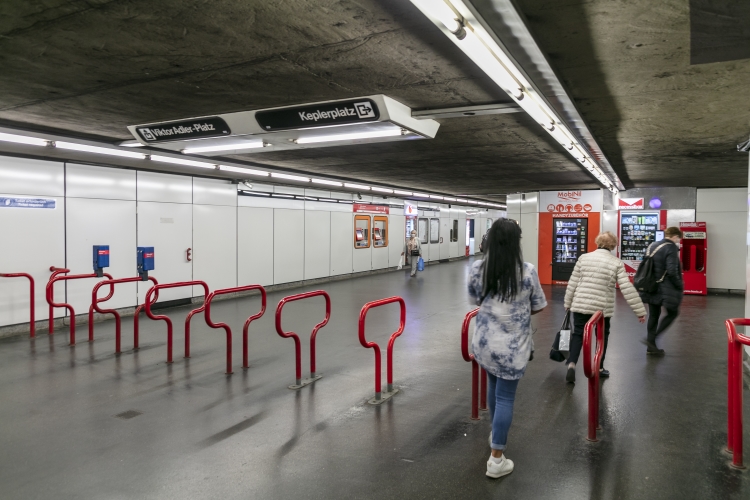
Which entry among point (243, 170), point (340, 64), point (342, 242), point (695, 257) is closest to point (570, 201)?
point (695, 257)

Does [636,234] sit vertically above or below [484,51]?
below

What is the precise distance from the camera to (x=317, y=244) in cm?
1276

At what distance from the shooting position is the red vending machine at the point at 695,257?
10500 mm

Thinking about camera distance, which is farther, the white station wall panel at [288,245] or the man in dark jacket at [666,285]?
the white station wall panel at [288,245]

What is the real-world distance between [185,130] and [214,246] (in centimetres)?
541

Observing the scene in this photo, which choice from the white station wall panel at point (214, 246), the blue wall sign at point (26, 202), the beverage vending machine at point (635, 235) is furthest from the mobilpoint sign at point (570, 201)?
the blue wall sign at point (26, 202)

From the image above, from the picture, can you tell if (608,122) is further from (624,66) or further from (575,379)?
(575,379)

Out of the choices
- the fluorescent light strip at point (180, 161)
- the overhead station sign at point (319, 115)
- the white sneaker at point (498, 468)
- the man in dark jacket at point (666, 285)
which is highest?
the fluorescent light strip at point (180, 161)

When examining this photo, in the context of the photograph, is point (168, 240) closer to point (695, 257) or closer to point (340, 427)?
point (340, 427)

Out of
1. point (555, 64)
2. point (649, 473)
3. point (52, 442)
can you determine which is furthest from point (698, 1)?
point (52, 442)

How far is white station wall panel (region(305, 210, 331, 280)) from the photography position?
12430 mm

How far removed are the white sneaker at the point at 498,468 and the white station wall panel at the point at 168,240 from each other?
24.4 ft

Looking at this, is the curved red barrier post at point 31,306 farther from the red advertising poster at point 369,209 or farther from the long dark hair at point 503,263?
the red advertising poster at point 369,209

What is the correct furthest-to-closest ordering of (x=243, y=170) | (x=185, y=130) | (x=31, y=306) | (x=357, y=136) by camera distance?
1. (x=243, y=170)
2. (x=31, y=306)
3. (x=185, y=130)
4. (x=357, y=136)
